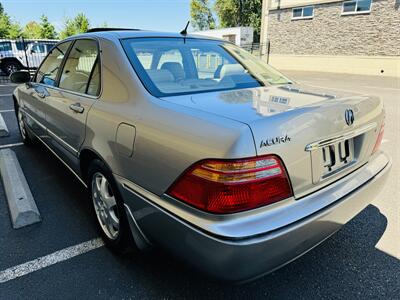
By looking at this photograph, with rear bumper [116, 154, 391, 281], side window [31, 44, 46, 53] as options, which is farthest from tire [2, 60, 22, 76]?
rear bumper [116, 154, 391, 281]

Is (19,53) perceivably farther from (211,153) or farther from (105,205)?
(211,153)

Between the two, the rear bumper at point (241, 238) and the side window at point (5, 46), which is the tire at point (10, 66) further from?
the rear bumper at point (241, 238)

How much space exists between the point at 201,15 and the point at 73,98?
173 ft

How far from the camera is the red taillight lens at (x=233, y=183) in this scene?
1.39m

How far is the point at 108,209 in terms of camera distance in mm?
2324

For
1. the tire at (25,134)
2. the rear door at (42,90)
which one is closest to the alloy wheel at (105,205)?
the rear door at (42,90)

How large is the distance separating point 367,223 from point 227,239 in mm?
1962

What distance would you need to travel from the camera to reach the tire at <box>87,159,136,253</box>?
2104 millimetres

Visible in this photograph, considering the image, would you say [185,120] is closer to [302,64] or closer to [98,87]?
[98,87]

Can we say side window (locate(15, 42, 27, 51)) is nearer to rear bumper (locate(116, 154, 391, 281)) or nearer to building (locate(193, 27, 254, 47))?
building (locate(193, 27, 254, 47))

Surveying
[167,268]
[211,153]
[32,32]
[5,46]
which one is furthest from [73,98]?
[32,32]

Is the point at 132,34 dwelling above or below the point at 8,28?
below

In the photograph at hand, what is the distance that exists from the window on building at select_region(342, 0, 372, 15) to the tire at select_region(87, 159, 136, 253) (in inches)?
767

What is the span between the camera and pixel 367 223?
2727 millimetres
